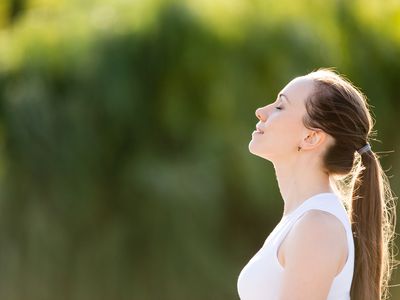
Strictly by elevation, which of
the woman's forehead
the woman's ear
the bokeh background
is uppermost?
the woman's forehead

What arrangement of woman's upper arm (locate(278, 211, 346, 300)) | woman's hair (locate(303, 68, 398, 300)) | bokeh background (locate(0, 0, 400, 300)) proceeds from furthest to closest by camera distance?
bokeh background (locate(0, 0, 400, 300)) → woman's hair (locate(303, 68, 398, 300)) → woman's upper arm (locate(278, 211, 346, 300))

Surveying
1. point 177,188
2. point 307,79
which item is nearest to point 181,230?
point 177,188

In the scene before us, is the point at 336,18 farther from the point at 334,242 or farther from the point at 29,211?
the point at 334,242

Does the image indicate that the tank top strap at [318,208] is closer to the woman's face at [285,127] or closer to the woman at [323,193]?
the woman at [323,193]

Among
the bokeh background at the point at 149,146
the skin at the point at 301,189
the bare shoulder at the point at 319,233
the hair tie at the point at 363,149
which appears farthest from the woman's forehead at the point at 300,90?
the bokeh background at the point at 149,146

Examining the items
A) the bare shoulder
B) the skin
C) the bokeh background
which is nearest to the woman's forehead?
the skin

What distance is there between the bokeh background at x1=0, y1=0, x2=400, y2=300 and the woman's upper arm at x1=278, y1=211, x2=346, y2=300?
3.59 metres

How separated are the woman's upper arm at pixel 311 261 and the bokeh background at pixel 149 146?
11.8ft

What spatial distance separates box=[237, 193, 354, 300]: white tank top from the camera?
1781mm

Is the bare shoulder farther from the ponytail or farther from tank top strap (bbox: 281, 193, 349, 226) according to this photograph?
the ponytail

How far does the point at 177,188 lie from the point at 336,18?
4.62 feet

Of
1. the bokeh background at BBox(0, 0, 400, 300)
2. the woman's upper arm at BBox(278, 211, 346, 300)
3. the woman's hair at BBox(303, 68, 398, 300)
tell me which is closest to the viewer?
the woman's upper arm at BBox(278, 211, 346, 300)

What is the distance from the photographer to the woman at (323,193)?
5.77ft

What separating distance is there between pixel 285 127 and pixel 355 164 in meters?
0.18
